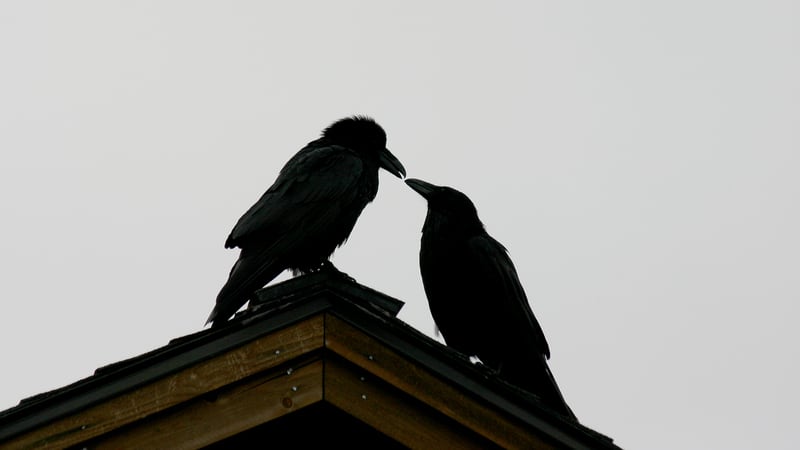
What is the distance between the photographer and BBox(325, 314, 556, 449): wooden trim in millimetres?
3424

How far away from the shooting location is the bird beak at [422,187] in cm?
880

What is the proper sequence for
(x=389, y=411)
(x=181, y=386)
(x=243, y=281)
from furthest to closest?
1. (x=243, y=281)
2. (x=389, y=411)
3. (x=181, y=386)

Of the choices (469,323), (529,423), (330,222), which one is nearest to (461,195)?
(469,323)

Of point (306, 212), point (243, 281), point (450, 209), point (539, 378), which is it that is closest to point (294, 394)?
point (243, 281)

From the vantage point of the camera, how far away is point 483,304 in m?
8.12

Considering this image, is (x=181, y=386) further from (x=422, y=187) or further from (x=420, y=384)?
(x=422, y=187)

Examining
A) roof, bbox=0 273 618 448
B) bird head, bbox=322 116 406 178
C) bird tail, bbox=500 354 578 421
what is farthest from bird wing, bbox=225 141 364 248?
roof, bbox=0 273 618 448

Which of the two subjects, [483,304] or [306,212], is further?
[483,304]

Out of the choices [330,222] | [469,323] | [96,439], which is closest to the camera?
[96,439]

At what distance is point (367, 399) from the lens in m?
3.43

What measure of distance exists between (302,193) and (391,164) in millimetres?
1536

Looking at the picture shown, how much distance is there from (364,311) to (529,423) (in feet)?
2.13

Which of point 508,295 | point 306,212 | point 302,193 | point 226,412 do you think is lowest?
point 226,412

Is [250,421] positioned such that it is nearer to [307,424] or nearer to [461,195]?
[307,424]
